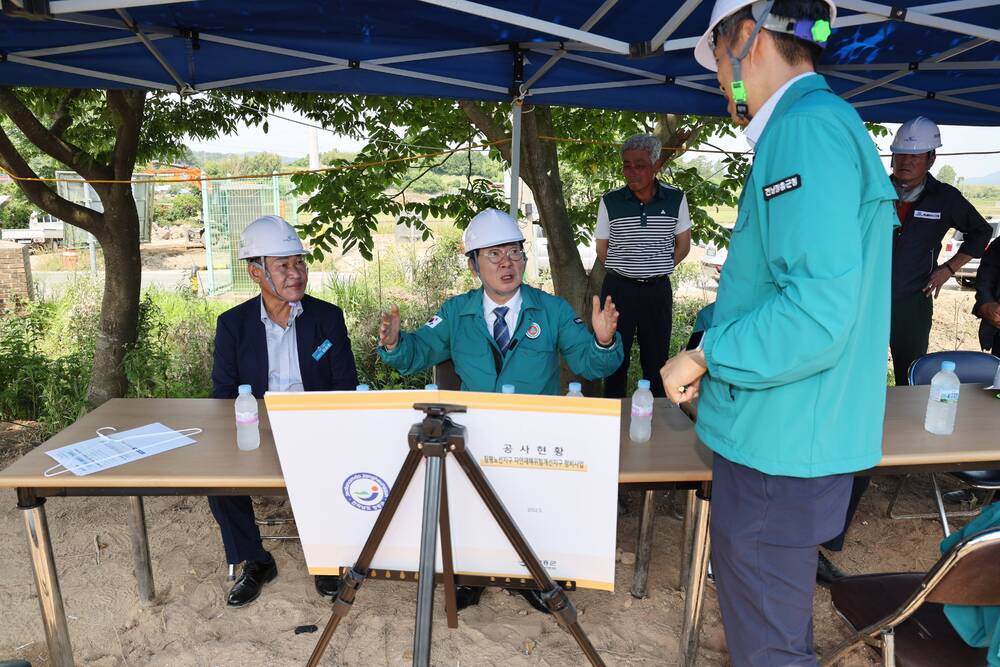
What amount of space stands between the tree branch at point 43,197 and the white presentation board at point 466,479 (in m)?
4.34

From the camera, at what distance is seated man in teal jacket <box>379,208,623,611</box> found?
9.50 feet

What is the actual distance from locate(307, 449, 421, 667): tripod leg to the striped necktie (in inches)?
54.0

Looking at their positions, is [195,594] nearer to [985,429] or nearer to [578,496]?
[578,496]

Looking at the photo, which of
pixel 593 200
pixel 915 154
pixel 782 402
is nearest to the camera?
pixel 782 402

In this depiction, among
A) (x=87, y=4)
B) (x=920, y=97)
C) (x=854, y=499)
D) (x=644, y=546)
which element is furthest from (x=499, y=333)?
(x=920, y=97)

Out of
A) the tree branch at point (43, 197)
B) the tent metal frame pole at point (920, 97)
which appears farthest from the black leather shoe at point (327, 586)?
the tent metal frame pole at point (920, 97)

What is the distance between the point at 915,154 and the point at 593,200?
3.31 metres

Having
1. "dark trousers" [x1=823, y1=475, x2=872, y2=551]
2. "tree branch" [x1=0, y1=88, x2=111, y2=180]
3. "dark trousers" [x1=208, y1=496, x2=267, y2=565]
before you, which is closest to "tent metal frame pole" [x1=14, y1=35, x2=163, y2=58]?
"tree branch" [x1=0, y1=88, x2=111, y2=180]

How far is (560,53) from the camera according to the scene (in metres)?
3.51

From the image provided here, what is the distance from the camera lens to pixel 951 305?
1109 centimetres

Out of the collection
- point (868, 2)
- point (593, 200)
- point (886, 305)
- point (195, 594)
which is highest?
point (868, 2)

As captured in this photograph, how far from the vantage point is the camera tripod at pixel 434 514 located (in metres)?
1.53

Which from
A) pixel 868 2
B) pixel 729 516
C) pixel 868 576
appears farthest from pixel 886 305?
pixel 868 2

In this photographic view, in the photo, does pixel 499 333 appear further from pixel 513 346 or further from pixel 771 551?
pixel 771 551
